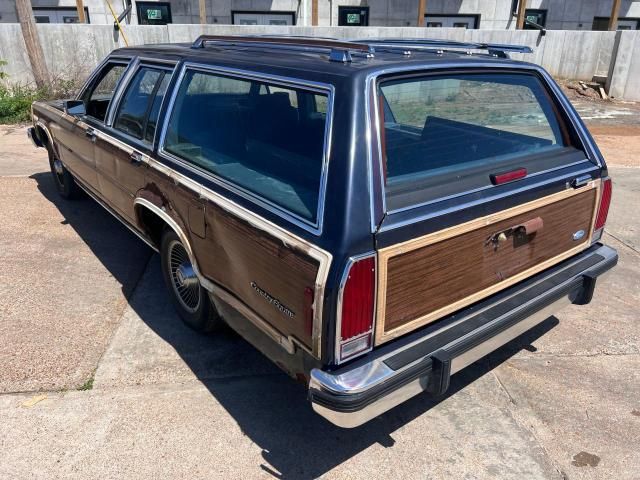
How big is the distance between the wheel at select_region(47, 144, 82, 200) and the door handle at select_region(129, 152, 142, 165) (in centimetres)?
242

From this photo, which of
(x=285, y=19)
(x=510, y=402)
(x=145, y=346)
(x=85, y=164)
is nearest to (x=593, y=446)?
(x=510, y=402)

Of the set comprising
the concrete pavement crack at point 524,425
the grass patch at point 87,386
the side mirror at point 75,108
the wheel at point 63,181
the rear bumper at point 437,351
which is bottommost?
the concrete pavement crack at point 524,425

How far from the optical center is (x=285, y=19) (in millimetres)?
18250

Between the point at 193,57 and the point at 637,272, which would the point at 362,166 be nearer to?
the point at 193,57

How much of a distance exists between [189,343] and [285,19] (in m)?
16.9

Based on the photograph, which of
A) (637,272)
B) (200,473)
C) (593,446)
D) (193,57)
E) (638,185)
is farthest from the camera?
(638,185)

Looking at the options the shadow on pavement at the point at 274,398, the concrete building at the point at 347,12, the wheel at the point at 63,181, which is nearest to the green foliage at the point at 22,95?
the wheel at the point at 63,181

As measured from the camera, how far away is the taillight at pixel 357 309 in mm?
2010

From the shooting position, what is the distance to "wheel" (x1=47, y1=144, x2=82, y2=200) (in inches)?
223

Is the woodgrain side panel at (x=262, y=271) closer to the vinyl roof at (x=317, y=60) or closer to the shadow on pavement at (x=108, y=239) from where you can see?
the vinyl roof at (x=317, y=60)

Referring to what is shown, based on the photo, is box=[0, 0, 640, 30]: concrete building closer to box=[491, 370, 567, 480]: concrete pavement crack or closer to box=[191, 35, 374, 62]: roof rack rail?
box=[191, 35, 374, 62]: roof rack rail

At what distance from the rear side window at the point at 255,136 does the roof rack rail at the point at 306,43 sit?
23 cm

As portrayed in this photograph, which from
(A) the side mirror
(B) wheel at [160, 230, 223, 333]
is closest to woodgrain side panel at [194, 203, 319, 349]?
(B) wheel at [160, 230, 223, 333]

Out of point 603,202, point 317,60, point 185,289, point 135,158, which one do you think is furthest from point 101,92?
point 603,202
